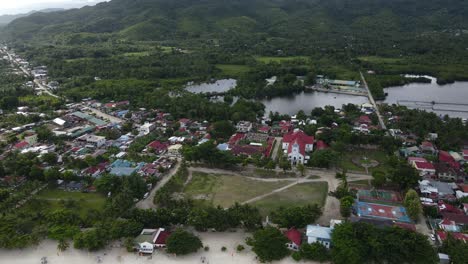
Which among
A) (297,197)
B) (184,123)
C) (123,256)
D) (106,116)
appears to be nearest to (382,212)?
(297,197)

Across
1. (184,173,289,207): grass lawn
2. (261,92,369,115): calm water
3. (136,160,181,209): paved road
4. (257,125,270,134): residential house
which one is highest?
(257,125,270,134): residential house

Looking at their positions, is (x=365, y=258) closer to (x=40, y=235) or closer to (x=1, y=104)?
(x=40, y=235)

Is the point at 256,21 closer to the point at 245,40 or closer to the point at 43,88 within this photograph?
the point at 245,40

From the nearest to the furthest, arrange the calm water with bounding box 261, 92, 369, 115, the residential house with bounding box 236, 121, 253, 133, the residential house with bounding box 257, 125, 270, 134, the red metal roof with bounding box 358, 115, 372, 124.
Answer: the residential house with bounding box 257, 125, 270, 134 → the residential house with bounding box 236, 121, 253, 133 → the red metal roof with bounding box 358, 115, 372, 124 → the calm water with bounding box 261, 92, 369, 115

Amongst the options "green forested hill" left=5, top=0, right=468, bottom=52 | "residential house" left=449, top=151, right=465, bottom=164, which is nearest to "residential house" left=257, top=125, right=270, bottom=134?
"residential house" left=449, top=151, right=465, bottom=164

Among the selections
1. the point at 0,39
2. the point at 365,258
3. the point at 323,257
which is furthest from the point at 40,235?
the point at 0,39

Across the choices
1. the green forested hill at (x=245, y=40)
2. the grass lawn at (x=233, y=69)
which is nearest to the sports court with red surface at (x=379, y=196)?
the green forested hill at (x=245, y=40)

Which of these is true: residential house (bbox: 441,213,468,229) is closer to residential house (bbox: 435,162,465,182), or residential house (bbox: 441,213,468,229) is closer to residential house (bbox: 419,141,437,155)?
residential house (bbox: 435,162,465,182)

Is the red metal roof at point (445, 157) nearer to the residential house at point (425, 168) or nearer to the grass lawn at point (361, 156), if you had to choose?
the residential house at point (425, 168)
